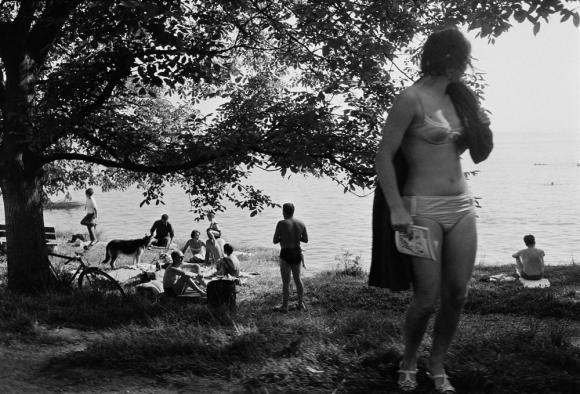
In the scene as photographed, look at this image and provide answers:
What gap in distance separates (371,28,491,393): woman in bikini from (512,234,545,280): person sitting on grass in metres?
10.2

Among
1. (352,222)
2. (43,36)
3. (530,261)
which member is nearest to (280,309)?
(530,261)

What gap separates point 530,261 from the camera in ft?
43.1

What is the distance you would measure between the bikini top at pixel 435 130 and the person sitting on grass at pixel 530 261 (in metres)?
10.2

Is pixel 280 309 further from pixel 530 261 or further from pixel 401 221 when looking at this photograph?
pixel 401 221

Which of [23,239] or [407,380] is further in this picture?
[23,239]

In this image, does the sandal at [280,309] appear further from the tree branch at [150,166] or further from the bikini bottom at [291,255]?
the tree branch at [150,166]

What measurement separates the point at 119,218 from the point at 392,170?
4807cm

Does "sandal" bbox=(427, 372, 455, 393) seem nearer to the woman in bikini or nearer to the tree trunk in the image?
the woman in bikini

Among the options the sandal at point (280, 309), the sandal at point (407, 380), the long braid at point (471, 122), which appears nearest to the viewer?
the long braid at point (471, 122)

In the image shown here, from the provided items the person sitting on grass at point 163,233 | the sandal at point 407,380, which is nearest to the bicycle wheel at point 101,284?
the sandal at point 407,380

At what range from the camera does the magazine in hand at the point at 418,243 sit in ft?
10.8

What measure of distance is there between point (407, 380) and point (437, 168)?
1.20 meters

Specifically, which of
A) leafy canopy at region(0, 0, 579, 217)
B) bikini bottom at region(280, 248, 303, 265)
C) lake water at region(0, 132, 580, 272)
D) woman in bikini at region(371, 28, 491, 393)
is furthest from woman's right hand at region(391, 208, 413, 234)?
lake water at region(0, 132, 580, 272)

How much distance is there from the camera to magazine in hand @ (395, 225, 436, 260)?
3.29 meters
